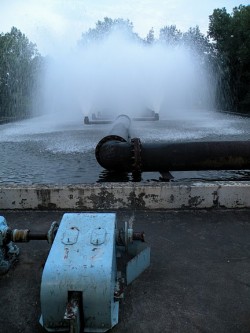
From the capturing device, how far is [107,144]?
710cm

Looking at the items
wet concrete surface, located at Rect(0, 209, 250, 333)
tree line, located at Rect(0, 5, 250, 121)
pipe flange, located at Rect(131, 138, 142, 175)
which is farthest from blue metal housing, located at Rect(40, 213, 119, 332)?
tree line, located at Rect(0, 5, 250, 121)

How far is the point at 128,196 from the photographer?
4789mm

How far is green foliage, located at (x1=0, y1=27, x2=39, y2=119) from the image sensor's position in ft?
140

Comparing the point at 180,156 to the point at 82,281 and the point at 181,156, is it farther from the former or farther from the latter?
the point at 82,281

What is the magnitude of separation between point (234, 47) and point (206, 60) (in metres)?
6.55

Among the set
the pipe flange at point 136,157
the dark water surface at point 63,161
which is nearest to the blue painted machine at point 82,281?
the dark water surface at point 63,161

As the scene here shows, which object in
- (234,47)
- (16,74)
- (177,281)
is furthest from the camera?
(16,74)

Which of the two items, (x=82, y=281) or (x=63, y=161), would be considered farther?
(x=63, y=161)

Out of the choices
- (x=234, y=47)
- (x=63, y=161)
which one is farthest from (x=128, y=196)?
(x=234, y=47)

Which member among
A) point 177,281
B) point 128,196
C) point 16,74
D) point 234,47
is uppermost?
point 234,47

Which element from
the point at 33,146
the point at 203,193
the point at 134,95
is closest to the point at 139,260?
the point at 203,193

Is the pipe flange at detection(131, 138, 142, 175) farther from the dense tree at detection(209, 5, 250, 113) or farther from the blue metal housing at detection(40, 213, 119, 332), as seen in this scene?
the dense tree at detection(209, 5, 250, 113)

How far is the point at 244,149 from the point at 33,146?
7.17 m

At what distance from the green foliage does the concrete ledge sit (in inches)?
1516
